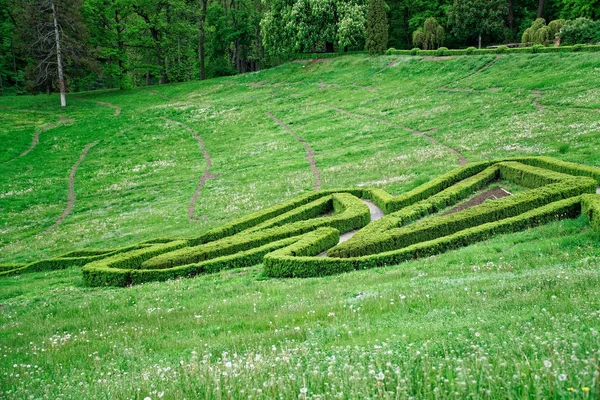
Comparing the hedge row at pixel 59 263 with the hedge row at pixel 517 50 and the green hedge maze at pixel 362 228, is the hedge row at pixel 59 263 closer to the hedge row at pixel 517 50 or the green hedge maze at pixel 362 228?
the green hedge maze at pixel 362 228

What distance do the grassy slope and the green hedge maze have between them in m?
1.09

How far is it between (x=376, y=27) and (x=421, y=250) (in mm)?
53057

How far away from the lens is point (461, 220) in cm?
1697

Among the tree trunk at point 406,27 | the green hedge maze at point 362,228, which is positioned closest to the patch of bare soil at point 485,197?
the green hedge maze at point 362,228

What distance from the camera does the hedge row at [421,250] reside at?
51.3ft

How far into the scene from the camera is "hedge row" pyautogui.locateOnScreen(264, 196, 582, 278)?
1565 cm

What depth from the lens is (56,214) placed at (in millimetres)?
33000

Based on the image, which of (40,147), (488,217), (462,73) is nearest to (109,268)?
(488,217)

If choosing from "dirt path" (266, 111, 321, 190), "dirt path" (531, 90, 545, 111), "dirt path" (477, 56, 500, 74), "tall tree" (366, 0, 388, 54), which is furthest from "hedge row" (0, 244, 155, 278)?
"tall tree" (366, 0, 388, 54)

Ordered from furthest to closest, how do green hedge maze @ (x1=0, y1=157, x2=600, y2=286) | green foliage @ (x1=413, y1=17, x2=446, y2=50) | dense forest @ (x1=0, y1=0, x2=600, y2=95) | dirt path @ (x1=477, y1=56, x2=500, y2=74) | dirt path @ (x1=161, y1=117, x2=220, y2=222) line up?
green foliage @ (x1=413, y1=17, x2=446, y2=50), dense forest @ (x1=0, y1=0, x2=600, y2=95), dirt path @ (x1=477, y1=56, x2=500, y2=74), dirt path @ (x1=161, y1=117, x2=220, y2=222), green hedge maze @ (x1=0, y1=157, x2=600, y2=286)

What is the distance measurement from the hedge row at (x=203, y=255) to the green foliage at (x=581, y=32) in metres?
37.5

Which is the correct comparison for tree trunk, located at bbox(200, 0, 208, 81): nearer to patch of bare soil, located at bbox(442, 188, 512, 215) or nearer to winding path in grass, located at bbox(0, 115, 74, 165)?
winding path in grass, located at bbox(0, 115, 74, 165)

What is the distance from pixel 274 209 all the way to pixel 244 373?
17829mm

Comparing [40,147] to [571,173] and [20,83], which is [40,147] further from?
[571,173]
